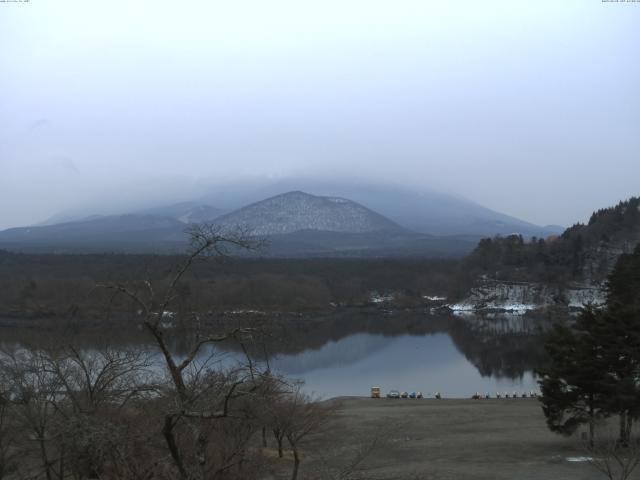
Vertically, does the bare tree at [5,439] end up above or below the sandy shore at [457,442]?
above

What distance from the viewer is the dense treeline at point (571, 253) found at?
7225cm

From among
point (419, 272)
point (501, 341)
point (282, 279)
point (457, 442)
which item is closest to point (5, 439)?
point (457, 442)

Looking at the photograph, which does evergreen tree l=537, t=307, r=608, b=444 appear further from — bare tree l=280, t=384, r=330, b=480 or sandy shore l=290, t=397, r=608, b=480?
bare tree l=280, t=384, r=330, b=480

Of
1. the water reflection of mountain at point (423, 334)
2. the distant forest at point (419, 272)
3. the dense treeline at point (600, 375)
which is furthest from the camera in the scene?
the distant forest at point (419, 272)

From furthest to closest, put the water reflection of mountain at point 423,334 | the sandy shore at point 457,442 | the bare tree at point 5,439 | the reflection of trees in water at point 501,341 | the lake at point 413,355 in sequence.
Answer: the water reflection of mountain at point 423,334 → the reflection of trees in water at point 501,341 → the lake at point 413,355 → the sandy shore at point 457,442 → the bare tree at point 5,439

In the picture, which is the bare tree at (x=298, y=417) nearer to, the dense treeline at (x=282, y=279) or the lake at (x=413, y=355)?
the lake at (x=413, y=355)

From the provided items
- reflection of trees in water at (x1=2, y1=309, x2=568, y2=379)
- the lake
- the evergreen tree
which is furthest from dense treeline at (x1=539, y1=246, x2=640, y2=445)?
reflection of trees in water at (x1=2, y1=309, x2=568, y2=379)

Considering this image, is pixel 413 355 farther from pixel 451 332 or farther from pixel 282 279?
pixel 282 279

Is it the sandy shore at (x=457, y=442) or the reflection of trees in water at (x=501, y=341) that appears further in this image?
the reflection of trees in water at (x=501, y=341)

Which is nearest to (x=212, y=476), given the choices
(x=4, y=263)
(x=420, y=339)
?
(x=420, y=339)

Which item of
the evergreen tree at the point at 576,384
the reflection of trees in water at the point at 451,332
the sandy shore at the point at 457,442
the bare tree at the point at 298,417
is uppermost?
the evergreen tree at the point at 576,384

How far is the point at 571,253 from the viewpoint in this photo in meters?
74.6

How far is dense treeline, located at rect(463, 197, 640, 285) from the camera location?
2844 inches

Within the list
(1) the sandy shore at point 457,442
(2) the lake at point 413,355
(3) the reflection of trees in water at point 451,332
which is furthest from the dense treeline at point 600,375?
(3) the reflection of trees in water at point 451,332
